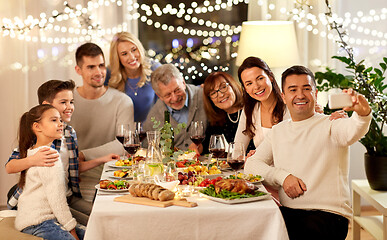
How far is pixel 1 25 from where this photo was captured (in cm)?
458

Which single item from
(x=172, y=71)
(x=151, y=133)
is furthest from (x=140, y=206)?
(x=172, y=71)

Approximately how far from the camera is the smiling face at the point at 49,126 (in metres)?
2.81

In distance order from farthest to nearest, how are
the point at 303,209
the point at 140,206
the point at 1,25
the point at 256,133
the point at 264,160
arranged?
the point at 1,25, the point at 256,133, the point at 264,160, the point at 303,209, the point at 140,206

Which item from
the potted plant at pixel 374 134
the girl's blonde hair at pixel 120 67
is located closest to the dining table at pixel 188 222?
the potted plant at pixel 374 134

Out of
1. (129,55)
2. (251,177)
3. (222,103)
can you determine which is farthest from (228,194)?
(129,55)

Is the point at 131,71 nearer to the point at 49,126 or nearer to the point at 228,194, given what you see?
the point at 49,126

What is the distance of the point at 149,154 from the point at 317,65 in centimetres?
257

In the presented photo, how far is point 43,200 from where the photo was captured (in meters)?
2.68

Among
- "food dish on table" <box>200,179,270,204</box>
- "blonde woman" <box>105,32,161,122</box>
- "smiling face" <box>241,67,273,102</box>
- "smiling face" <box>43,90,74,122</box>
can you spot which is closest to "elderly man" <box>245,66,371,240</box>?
"food dish on table" <box>200,179,270,204</box>

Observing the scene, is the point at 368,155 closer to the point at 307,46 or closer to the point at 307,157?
the point at 307,157

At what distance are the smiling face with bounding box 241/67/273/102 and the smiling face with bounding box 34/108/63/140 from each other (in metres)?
1.13

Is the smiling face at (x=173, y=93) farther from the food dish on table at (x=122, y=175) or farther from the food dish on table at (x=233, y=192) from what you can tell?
the food dish on table at (x=233, y=192)

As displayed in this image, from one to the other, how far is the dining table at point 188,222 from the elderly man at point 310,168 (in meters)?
0.46

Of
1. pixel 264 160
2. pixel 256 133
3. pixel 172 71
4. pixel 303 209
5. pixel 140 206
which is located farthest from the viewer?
pixel 172 71
